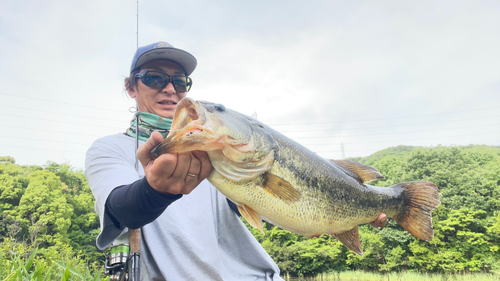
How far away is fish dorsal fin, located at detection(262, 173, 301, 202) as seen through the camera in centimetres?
194

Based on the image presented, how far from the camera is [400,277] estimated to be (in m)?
29.8

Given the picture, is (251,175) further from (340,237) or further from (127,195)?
(340,237)

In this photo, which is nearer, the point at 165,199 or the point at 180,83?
the point at 165,199

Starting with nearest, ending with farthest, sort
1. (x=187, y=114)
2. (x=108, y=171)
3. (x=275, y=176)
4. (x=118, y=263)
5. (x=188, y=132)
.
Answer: (x=188, y=132) < (x=187, y=114) < (x=275, y=176) < (x=118, y=263) < (x=108, y=171)

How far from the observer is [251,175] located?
6.10 ft

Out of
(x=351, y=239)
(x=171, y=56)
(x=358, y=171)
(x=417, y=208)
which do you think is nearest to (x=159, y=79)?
(x=171, y=56)

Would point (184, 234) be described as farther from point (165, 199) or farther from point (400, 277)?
point (400, 277)

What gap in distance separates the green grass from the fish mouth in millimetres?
32358

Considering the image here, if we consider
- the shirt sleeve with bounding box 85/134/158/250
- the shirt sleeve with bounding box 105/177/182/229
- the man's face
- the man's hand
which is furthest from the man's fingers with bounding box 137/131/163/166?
the man's face

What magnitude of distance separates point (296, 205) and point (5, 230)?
4160 cm

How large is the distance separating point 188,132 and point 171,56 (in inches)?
69.6

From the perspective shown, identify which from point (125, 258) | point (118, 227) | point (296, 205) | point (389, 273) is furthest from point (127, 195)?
point (389, 273)

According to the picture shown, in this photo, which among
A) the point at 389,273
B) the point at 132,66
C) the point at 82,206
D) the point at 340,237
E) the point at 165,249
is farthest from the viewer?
the point at 82,206

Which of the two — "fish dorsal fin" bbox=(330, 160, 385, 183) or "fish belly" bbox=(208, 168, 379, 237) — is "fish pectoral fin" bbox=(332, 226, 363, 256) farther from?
"fish dorsal fin" bbox=(330, 160, 385, 183)
